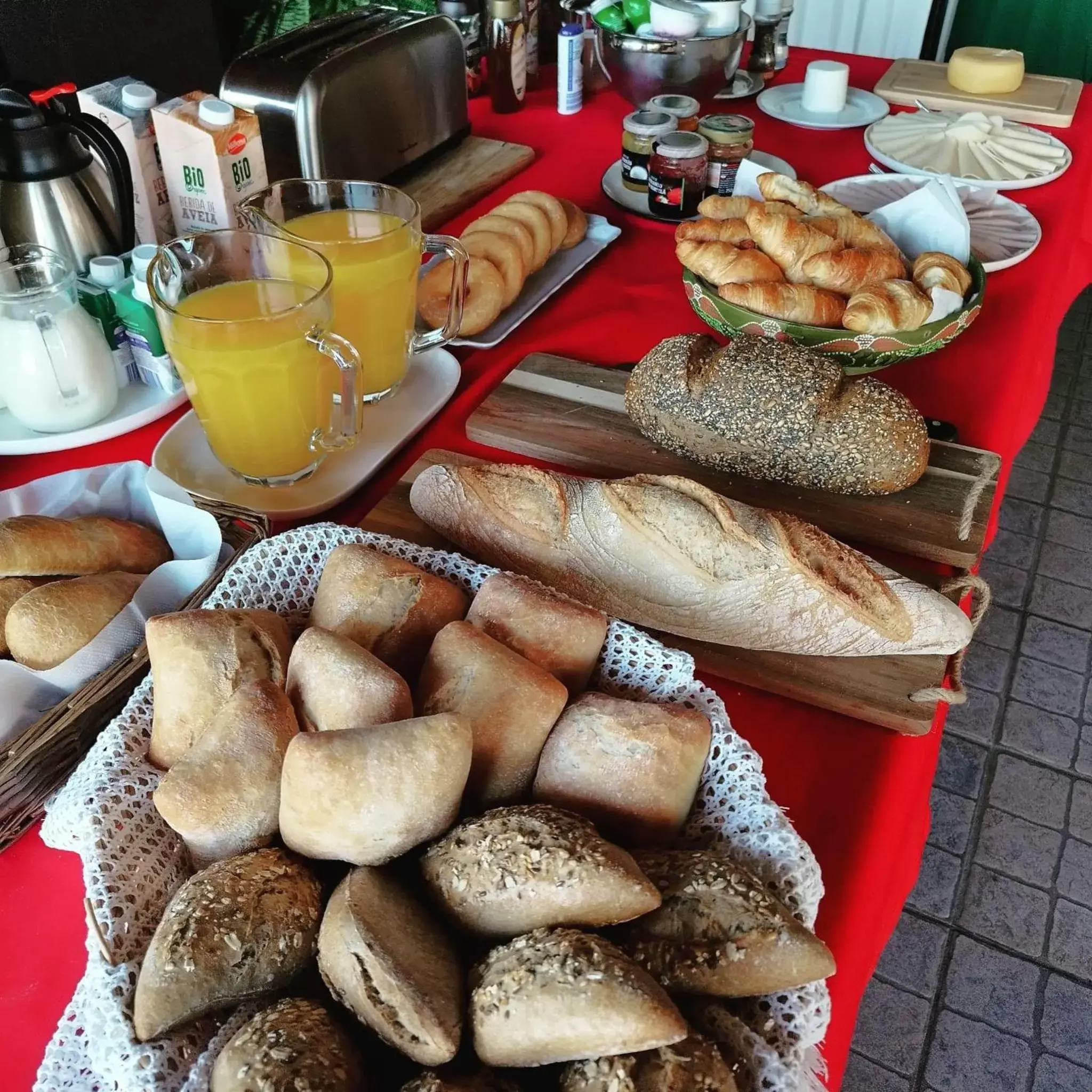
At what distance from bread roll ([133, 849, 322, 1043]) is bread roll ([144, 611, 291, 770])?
0.11 metres

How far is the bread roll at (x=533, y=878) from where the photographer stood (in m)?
0.49

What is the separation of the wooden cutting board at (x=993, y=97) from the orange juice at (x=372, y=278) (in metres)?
1.36

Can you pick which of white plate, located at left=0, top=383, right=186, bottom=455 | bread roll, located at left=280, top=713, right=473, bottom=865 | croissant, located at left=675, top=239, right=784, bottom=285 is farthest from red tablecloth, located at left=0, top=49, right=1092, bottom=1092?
bread roll, located at left=280, top=713, right=473, bottom=865

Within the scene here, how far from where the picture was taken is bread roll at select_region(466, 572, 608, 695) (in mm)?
661

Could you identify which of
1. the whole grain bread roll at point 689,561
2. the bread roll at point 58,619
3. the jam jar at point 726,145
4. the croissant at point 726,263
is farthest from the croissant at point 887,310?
the bread roll at point 58,619

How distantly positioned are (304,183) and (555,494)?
1.55ft

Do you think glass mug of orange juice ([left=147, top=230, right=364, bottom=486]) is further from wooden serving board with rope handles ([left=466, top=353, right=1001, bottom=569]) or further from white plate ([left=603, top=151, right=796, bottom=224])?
white plate ([left=603, top=151, right=796, bottom=224])

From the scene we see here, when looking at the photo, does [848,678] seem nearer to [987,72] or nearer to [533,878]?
[533,878]

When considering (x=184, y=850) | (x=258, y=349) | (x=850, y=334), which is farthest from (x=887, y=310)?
(x=184, y=850)

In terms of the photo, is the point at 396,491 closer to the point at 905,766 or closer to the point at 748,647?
the point at 748,647

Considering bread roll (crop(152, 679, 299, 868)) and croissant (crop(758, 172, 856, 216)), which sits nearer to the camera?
bread roll (crop(152, 679, 299, 868))

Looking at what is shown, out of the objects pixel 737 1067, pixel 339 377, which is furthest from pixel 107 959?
pixel 339 377

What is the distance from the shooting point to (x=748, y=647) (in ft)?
2.61

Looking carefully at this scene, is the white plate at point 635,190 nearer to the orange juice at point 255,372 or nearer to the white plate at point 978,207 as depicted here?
the white plate at point 978,207
